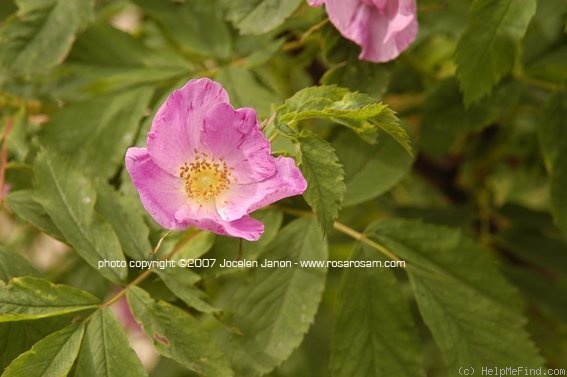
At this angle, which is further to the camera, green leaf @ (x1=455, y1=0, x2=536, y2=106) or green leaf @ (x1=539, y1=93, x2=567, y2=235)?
green leaf @ (x1=539, y1=93, x2=567, y2=235)

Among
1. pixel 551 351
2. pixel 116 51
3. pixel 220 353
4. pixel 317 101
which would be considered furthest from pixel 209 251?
pixel 551 351

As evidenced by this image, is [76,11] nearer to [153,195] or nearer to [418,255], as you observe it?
[153,195]

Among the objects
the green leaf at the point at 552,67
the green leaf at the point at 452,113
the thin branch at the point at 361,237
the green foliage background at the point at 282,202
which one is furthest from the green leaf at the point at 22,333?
the green leaf at the point at 552,67

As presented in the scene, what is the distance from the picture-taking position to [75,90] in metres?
0.94

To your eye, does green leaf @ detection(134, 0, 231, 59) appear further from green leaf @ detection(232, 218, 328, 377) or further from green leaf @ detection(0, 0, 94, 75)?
green leaf @ detection(232, 218, 328, 377)

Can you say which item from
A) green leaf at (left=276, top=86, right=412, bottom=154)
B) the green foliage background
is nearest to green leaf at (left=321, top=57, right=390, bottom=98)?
the green foliage background

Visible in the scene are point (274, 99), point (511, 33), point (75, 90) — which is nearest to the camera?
point (511, 33)

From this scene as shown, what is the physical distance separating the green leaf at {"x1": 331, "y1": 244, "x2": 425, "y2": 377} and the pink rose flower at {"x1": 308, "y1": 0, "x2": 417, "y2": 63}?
0.66ft

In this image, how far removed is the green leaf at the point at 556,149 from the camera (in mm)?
789

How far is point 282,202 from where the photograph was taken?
0.78m

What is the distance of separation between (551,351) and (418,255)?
369 mm

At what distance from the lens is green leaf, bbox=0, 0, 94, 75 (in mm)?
812

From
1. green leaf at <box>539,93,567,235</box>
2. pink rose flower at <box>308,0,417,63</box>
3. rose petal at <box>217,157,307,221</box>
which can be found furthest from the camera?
green leaf at <box>539,93,567,235</box>

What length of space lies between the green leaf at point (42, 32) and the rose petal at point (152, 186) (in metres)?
0.27
